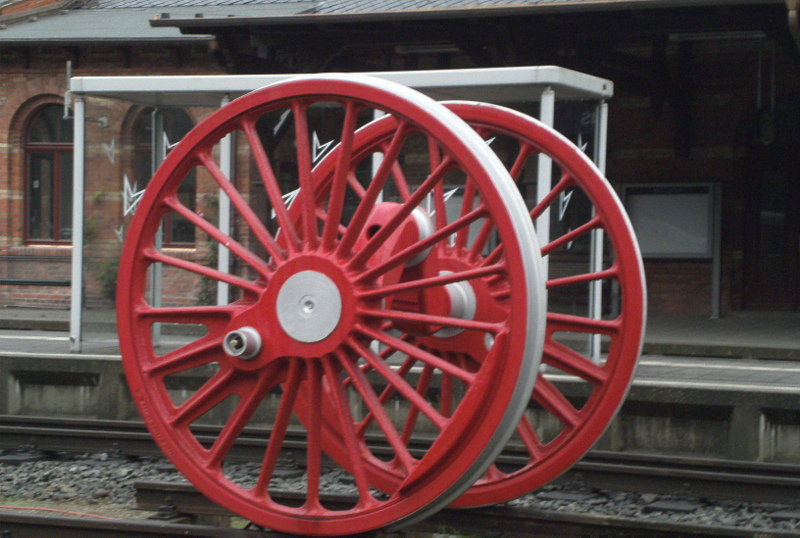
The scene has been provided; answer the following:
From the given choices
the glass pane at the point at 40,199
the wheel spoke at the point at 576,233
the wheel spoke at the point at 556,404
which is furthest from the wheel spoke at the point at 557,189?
the glass pane at the point at 40,199

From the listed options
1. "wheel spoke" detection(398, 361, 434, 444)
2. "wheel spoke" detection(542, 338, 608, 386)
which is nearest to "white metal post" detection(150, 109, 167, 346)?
"wheel spoke" detection(398, 361, 434, 444)

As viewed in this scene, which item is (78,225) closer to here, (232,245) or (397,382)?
(232,245)

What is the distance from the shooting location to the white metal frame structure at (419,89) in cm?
872

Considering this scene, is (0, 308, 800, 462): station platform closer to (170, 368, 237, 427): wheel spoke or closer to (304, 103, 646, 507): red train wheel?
(304, 103, 646, 507): red train wheel

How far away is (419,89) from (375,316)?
4.86m

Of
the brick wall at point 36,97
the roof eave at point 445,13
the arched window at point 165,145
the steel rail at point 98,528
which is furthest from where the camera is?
the brick wall at point 36,97

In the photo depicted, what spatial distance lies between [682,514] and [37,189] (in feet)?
54.8

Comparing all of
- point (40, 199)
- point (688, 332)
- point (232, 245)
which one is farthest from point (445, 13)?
point (40, 199)

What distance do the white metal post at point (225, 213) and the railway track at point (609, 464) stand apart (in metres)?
1.19

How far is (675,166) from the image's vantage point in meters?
17.4

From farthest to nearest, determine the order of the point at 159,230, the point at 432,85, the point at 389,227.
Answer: the point at 159,230, the point at 432,85, the point at 389,227

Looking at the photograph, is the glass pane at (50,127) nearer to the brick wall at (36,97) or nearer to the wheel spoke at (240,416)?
the brick wall at (36,97)

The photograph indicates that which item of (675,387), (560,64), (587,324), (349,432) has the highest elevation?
(560,64)

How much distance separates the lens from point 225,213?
945cm
